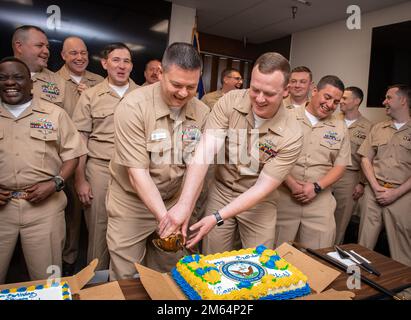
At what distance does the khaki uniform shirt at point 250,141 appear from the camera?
1789 millimetres

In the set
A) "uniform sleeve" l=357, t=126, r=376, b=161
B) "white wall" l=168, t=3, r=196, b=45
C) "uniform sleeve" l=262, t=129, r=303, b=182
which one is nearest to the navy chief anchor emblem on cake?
"uniform sleeve" l=262, t=129, r=303, b=182

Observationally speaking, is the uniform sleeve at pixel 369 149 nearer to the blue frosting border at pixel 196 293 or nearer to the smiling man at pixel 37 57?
the blue frosting border at pixel 196 293

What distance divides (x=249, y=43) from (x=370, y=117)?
3.53m

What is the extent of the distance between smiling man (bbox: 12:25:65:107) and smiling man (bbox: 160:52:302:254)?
5.28 feet

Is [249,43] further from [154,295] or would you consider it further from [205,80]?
[154,295]

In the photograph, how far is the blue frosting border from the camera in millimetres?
1100

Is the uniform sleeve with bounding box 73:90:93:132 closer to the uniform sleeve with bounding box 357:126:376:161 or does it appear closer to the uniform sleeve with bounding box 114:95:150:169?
the uniform sleeve with bounding box 114:95:150:169

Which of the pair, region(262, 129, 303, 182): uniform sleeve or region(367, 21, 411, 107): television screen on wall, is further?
region(367, 21, 411, 107): television screen on wall

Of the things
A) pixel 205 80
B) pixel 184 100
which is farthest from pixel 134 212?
pixel 205 80

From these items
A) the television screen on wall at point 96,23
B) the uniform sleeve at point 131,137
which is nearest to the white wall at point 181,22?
the television screen on wall at point 96,23

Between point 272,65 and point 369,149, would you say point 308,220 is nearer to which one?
point 369,149

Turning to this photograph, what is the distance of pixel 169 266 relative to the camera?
6.31 ft

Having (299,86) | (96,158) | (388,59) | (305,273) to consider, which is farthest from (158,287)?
(388,59)

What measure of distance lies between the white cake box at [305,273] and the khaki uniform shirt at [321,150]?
1.13 m
